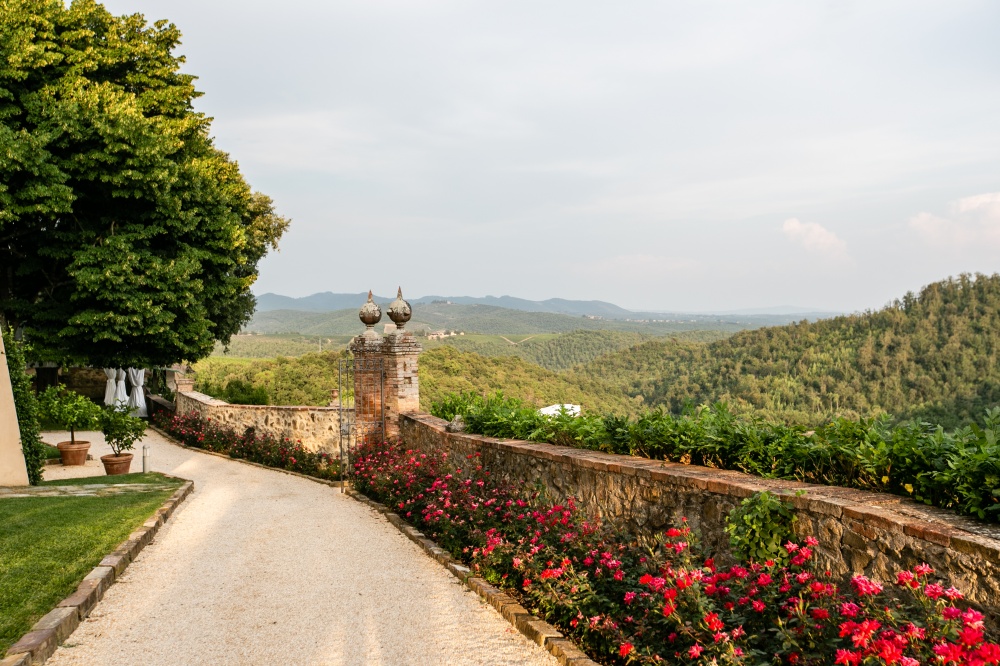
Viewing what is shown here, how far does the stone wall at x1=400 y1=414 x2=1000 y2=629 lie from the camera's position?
3.01 metres

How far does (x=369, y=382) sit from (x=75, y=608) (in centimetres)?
688

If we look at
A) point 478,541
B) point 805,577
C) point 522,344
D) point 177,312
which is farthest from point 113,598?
point 522,344

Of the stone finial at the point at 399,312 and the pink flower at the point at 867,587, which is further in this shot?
the stone finial at the point at 399,312

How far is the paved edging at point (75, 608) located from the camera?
14.3 feet

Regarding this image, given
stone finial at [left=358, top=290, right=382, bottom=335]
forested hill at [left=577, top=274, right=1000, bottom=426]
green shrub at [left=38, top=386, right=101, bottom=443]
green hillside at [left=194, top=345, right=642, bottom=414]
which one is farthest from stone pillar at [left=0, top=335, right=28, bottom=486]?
forested hill at [left=577, top=274, right=1000, bottom=426]

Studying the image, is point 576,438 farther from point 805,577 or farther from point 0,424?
point 0,424

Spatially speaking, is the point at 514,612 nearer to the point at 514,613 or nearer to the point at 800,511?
the point at 514,613

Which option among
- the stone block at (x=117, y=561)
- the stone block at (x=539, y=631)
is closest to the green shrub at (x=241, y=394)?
the stone block at (x=117, y=561)

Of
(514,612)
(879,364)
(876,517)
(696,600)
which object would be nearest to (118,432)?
(514,612)

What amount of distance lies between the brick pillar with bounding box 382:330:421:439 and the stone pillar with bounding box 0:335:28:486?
5.65 meters

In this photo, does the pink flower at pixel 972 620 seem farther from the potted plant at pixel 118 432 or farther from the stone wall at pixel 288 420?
the potted plant at pixel 118 432

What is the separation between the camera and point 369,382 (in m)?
11.9

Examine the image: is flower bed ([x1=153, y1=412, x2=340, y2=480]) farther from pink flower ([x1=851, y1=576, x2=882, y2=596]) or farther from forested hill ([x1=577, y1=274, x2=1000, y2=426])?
forested hill ([x1=577, y1=274, x2=1000, y2=426])

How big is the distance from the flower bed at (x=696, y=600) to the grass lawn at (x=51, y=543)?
3598 millimetres
